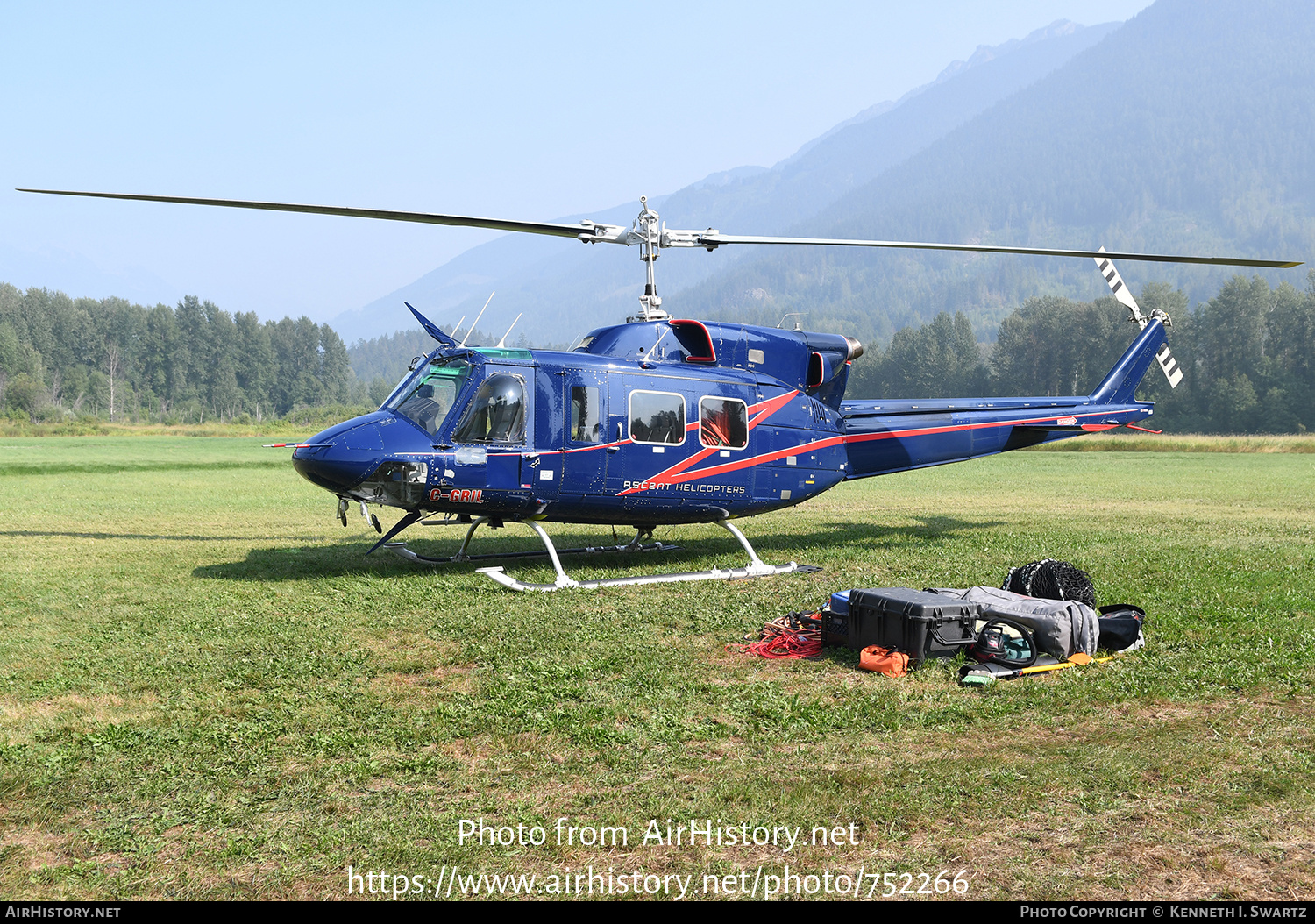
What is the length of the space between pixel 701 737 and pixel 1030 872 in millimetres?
2194

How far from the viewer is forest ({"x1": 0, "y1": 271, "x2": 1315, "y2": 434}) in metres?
94.5

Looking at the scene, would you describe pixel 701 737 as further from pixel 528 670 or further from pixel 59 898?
pixel 59 898

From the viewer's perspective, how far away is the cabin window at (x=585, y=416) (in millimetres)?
10664

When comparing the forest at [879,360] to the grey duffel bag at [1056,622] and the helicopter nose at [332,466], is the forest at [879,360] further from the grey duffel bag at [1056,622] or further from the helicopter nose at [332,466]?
the grey duffel bag at [1056,622]

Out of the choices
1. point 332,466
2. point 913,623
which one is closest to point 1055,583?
point 913,623

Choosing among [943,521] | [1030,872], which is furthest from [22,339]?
[1030,872]

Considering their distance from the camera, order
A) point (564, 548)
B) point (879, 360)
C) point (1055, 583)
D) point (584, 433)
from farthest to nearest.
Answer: point (879, 360)
point (564, 548)
point (584, 433)
point (1055, 583)

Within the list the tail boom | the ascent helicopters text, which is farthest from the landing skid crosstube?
the ascent helicopters text

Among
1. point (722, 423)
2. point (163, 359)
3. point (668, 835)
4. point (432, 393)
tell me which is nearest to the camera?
point (668, 835)

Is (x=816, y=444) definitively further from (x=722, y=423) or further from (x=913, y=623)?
(x=913, y=623)

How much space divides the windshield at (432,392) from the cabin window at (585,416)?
4.13 feet

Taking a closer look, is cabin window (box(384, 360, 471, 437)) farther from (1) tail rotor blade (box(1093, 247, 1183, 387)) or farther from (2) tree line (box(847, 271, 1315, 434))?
(2) tree line (box(847, 271, 1315, 434))

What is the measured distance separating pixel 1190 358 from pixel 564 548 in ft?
370

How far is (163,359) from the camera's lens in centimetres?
13900
